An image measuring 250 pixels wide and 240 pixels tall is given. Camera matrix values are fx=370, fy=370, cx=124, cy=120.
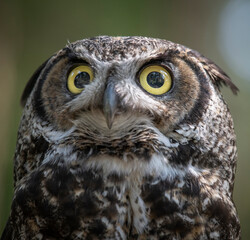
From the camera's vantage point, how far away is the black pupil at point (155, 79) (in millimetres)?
1296

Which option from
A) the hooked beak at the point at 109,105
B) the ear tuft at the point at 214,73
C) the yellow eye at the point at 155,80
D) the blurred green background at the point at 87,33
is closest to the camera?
the hooked beak at the point at 109,105

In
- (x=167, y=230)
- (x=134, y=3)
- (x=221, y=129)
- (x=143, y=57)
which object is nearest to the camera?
(x=167, y=230)

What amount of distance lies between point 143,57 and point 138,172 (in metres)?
0.40

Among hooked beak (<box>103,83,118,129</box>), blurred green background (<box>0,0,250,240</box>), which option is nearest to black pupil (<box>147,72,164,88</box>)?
hooked beak (<box>103,83,118,129</box>)

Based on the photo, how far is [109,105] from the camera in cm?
117

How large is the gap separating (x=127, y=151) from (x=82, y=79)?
0.30 meters

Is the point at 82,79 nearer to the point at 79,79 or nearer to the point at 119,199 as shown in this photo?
the point at 79,79

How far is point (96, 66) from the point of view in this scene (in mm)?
1271

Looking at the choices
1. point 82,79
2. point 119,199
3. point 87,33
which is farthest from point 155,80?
point 87,33

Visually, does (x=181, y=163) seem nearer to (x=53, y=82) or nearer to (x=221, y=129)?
(x=221, y=129)

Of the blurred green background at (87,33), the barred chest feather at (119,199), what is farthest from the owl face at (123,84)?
the blurred green background at (87,33)

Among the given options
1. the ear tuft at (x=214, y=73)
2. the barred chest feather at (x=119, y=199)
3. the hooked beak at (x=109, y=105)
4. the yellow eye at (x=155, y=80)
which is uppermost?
the ear tuft at (x=214, y=73)

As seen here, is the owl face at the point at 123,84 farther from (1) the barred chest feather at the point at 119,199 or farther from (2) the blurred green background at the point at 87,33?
(2) the blurred green background at the point at 87,33

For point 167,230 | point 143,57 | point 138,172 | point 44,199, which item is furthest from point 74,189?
point 143,57
